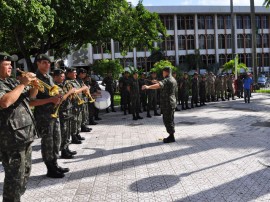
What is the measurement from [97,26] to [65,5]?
7.44 ft

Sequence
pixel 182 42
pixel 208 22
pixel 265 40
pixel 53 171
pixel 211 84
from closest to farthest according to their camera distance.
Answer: pixel 53 171, pixel 211 84, pixel 182 42, pixel 208 22, pixel 265 40

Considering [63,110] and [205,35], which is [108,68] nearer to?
[63,110]

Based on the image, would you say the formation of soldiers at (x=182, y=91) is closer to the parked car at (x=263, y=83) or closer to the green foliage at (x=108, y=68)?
the parked car at (x=263, y=83)

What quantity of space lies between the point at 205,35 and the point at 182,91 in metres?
42.8

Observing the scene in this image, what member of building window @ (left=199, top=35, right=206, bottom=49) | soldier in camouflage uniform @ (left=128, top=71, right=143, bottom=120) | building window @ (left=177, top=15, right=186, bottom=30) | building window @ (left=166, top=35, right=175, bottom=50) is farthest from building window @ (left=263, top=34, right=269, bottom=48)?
soldier in camouflage uniform @ (left=128, top=71, right=143, bottom=120)

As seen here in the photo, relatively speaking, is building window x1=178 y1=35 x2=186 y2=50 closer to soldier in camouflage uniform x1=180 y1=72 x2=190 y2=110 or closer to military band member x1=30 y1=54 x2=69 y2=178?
soldier in camouflage uniform x1=180 y1=72 x2=190 y2=110

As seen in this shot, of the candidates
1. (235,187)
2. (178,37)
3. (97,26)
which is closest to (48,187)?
(235,187)

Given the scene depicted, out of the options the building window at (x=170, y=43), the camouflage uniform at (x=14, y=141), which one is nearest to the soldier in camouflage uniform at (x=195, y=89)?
the camouflage uniform at (x=14, y=141)

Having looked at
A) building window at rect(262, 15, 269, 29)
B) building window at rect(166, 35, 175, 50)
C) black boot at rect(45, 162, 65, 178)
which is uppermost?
building window at rect(262, 15, 269, 29)

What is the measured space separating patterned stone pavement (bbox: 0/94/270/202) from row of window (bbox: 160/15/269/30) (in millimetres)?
46744

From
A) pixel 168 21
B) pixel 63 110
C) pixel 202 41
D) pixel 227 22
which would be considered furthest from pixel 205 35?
pixel 63 110

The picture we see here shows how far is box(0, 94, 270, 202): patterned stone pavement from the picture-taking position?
15.3ft

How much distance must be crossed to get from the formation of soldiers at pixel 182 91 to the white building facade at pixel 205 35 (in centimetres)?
3420

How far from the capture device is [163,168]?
19.4ft
